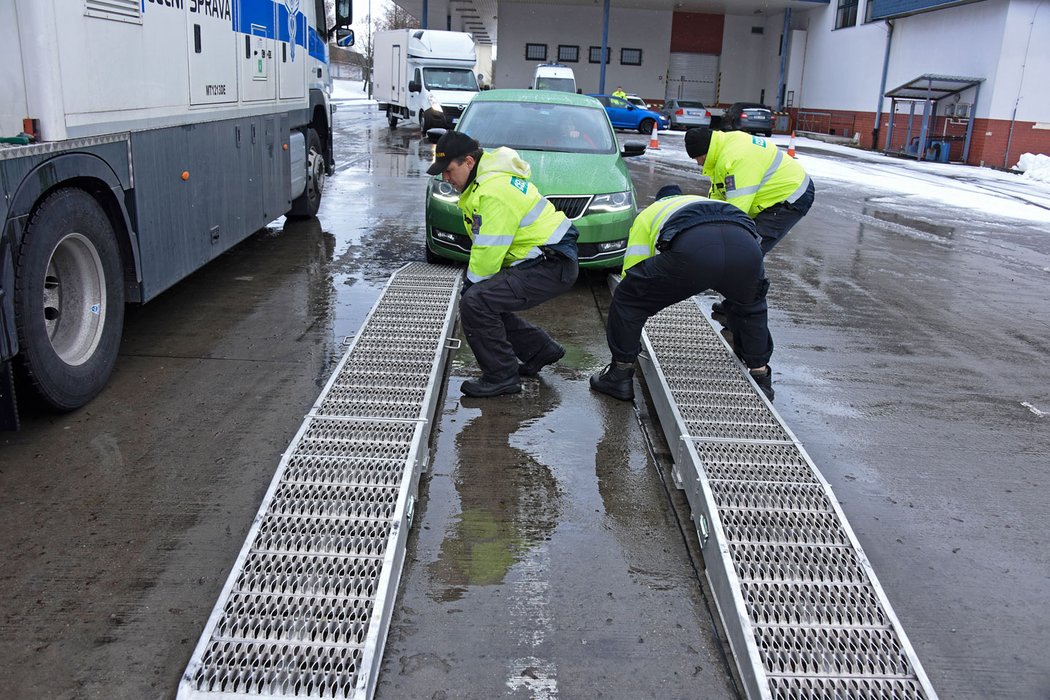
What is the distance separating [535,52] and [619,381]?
42.6m

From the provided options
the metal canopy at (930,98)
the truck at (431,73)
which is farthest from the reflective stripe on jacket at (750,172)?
the truck at (431,73)

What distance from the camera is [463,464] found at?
14.4 ft

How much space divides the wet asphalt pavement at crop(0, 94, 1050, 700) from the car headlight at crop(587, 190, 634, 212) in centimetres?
80

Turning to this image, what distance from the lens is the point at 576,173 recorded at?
803cm

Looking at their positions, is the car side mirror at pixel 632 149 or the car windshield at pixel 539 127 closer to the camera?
the car windshield at pixel 539 127

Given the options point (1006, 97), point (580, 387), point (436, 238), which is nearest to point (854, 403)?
point (580, 387)

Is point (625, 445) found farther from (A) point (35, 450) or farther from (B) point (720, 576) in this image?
(A) point (35, 450)

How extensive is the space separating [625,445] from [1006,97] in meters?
25.4

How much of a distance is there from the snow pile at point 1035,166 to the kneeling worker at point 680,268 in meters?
21.3

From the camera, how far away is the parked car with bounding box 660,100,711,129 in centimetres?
3709

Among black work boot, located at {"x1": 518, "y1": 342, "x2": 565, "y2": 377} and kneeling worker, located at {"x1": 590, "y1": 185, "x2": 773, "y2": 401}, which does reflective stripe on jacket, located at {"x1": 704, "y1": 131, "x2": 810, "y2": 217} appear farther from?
black work boot, located at {"x1": 518, "y1": 342, "x2": 565, "y2": 377}

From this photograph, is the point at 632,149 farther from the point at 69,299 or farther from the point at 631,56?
the point at 631,56

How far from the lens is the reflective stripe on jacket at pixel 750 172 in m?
5.82

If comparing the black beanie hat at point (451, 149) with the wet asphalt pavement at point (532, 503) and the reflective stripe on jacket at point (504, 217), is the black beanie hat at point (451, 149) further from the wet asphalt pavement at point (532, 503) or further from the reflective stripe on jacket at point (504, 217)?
the wet asphalt pavement at point (532, 503)
